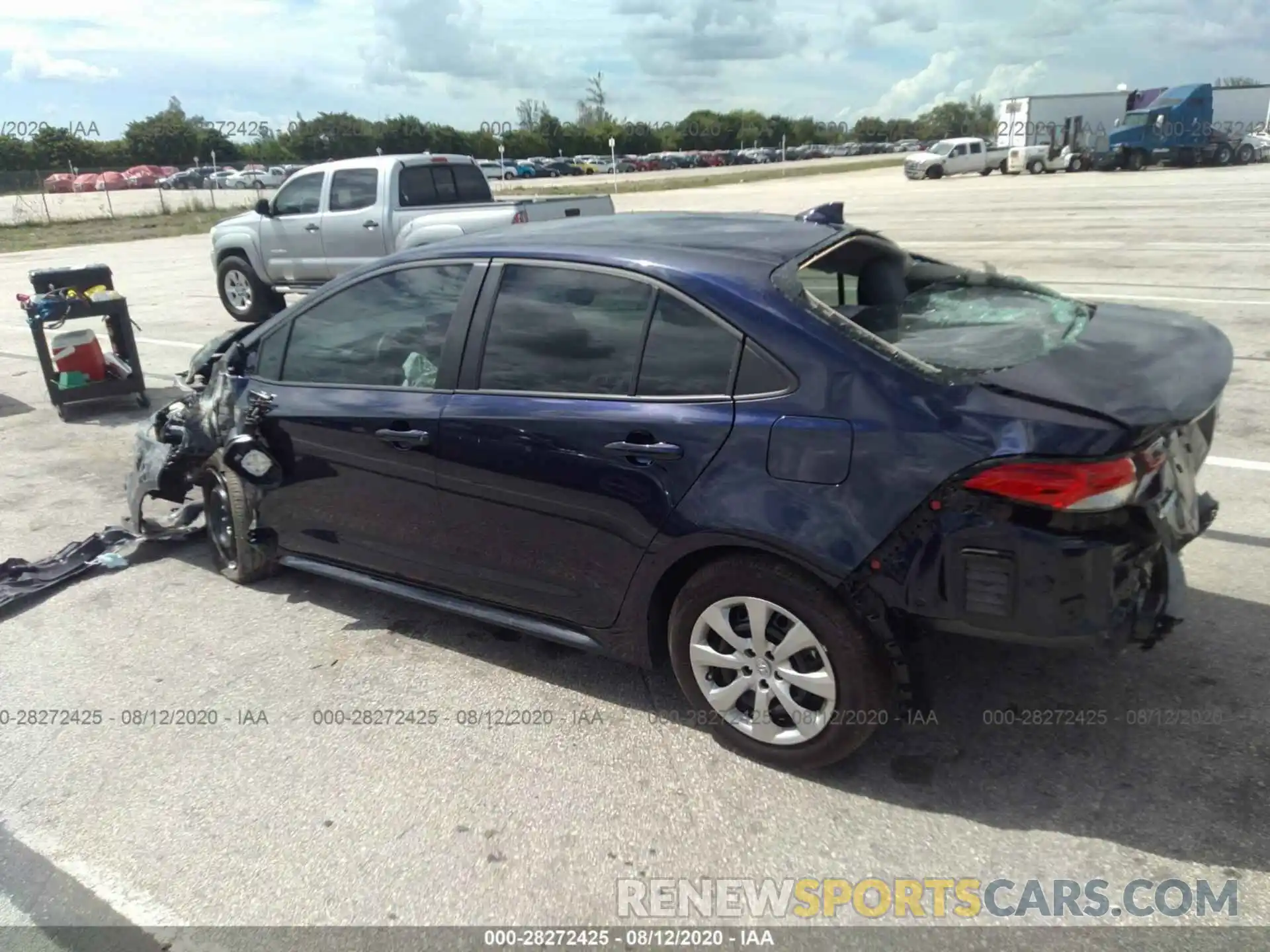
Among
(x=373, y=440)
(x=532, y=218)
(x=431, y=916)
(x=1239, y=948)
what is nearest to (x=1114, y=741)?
(x=1239, y=948)

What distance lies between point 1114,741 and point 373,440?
290cm

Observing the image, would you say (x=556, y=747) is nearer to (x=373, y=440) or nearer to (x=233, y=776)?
(x=233, y=776)

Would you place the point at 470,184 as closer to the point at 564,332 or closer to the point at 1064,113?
the point at 564,332

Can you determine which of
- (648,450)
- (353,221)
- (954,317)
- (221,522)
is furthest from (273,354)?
(353,221)

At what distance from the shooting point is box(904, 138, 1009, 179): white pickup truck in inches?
1641

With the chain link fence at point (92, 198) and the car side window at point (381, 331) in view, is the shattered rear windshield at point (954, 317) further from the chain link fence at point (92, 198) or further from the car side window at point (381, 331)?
the chain link fence at point (92, 198)

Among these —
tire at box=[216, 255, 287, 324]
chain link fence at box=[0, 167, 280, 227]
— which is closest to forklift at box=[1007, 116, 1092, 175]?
chain link fence at box=[0, 167, 280, 227]

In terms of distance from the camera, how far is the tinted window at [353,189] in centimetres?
1170

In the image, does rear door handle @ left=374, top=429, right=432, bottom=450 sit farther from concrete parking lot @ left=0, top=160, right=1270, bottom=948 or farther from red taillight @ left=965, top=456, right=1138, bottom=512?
red taillight @ left=965, top=456, right=1138, bottom=512

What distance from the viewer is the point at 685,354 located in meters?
3.17

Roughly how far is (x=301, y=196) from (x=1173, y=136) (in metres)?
37.7

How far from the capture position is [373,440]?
12.7 feet

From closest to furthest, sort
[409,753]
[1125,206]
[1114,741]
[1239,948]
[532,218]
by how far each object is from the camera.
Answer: [1239,948] → [1114,741] → [409,753] → [532,218] → [1125,206]

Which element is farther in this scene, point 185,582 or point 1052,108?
point 1052,108
